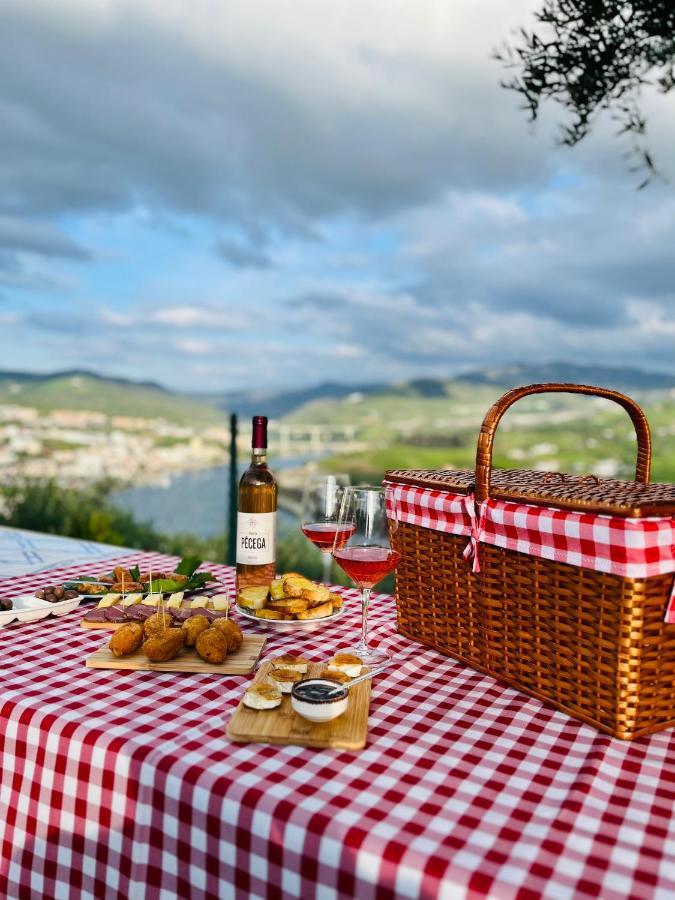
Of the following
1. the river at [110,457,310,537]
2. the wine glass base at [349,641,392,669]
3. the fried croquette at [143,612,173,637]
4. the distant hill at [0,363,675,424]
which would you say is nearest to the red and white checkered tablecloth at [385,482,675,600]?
the wine glass base at [349,641,392,669]

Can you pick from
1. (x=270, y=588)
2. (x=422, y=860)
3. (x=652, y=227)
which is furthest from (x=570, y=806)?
(x=652, y=227)

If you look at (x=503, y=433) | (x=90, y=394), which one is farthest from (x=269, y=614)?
(x=90, y=394)

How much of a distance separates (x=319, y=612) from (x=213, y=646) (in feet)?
1.13

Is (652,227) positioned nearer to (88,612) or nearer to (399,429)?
(399,429)

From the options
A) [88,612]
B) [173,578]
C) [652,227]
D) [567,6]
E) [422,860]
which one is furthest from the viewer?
[652,227]

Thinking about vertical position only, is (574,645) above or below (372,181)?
below

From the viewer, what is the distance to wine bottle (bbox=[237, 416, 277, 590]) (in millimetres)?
1420

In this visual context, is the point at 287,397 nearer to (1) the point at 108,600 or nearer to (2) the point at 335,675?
(1) the point at 108,600

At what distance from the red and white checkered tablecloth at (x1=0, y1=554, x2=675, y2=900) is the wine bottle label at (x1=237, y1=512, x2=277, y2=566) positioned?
32cm

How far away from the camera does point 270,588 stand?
4.83 feet

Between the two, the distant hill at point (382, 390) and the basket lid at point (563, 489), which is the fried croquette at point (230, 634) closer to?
the basket lid at point (563, 489)

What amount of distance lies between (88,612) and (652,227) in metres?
4.50

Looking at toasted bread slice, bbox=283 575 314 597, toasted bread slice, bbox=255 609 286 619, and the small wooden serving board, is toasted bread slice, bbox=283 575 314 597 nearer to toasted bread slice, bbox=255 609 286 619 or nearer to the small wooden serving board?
toasted bread slice, bbox=255 609 286 619

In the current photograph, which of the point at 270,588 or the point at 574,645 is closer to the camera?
the point at 574,645
